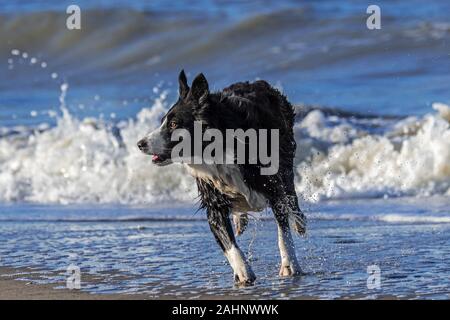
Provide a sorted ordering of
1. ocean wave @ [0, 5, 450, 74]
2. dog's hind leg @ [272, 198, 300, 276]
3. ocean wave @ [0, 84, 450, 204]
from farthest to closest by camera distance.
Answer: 1. ocean wave @ [0, 5, 450, 74]
2. ocean wave @ [0, 84, 450, 204]
3. dog's hind leg @ [272, 198, 300, 276]

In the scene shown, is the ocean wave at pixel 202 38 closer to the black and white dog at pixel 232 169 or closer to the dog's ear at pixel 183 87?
the black and white dog at pixel 232 169

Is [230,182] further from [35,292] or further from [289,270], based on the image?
[35,292]

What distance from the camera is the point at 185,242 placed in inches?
332

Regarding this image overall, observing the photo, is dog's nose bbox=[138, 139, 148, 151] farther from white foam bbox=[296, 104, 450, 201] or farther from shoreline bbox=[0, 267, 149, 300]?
white foam bbox=[296, 104, 450, 201]

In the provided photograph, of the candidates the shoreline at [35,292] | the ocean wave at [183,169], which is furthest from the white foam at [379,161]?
the shoreline at [35,292]

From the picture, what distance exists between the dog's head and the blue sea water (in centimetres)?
85

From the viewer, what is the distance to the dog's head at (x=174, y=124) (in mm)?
6289

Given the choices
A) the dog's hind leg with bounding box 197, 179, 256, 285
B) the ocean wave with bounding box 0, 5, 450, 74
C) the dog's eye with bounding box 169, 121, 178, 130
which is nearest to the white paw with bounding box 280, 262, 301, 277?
the dog's hind leg with bounding box 197, 179, 256, 285

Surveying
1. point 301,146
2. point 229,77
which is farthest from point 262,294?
point 229,77

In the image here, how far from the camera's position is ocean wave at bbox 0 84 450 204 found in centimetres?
1131

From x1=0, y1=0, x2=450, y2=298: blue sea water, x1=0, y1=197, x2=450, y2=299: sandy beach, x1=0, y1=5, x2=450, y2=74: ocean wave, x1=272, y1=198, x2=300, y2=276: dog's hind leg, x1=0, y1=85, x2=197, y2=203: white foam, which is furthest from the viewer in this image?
x1=0, y1=5, x2=450, y2=74: ocean wave

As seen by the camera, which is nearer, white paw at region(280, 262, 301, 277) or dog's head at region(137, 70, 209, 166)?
dog's head at region(137, 70, 209, 166)

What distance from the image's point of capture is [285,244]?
22.3 ft

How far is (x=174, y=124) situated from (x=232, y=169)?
459 millimetres
